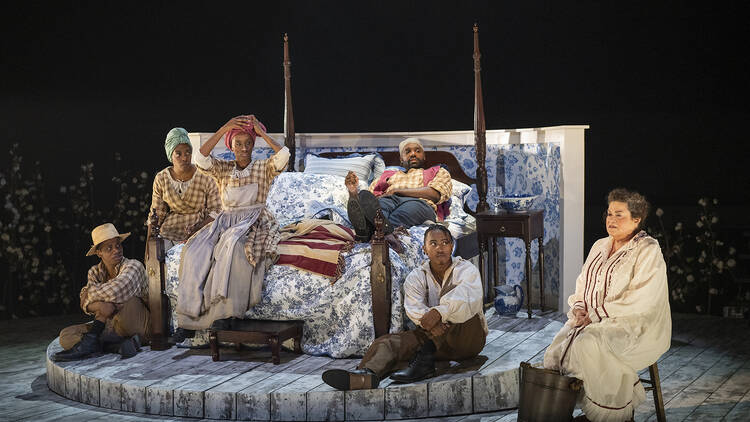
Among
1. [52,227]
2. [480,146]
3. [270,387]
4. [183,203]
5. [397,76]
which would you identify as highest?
[397,76]

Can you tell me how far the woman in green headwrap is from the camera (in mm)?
5512

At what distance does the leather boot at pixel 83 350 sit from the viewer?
16.4ft

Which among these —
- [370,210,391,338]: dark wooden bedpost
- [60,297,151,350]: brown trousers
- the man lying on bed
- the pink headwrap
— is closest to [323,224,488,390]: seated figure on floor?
[370,210,391,338]: dark wooden bedpost

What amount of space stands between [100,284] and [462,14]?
443 centimetres

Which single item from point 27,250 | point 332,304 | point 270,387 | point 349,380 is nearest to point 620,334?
point 349,380

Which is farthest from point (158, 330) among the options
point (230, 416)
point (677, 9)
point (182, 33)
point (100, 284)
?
point (677, 9)

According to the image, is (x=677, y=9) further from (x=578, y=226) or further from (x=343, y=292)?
(x=343, y=292)

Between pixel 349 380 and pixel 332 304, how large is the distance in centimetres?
87

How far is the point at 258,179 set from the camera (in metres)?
5.26

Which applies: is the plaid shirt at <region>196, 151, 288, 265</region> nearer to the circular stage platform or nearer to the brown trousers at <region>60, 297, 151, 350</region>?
the circular stage platform

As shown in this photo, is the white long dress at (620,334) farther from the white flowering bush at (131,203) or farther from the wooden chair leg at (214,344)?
the white flowering bush at (131,203)

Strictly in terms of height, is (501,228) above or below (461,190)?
below

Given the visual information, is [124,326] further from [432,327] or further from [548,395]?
[548,395]

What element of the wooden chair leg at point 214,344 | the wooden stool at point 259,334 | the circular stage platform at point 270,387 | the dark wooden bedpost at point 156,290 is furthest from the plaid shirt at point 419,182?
the wooden chair leg at point 214,344
